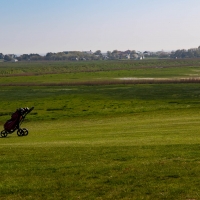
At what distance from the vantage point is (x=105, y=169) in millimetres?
15156

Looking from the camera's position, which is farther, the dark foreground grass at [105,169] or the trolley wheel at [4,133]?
the trolley wheel at [4,133]

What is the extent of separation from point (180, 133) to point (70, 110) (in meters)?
28.8

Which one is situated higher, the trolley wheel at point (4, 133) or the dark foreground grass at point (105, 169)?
the dark foreground grass at point (105, 169)

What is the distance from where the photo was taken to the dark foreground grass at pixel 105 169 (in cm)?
1256

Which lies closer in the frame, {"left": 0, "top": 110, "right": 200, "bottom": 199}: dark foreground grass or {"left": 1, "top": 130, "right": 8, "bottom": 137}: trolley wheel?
{"left": 0, "top": 110, "right": 200, "bottom": 199}: dark foreground grass

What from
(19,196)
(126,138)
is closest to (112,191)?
(19,196)

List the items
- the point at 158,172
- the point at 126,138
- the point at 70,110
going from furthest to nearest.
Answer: the point at 70,110 < the point at 126,138 < the point at 158,172

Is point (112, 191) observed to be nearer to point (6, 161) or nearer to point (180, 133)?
point (6, 161)

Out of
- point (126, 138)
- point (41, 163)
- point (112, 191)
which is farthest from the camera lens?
point (126, 138)

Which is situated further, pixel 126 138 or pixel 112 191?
pixel 126 138

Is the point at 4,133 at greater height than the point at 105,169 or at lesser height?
lesser

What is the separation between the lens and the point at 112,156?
17.4 m

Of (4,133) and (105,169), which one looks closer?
(105,169)

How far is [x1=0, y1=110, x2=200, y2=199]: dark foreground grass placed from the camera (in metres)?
12.6
